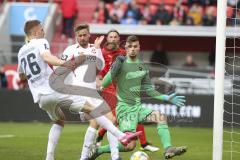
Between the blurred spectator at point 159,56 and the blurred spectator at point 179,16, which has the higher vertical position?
the blurred spectator at point 179,16

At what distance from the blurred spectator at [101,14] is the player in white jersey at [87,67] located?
14.8 meters

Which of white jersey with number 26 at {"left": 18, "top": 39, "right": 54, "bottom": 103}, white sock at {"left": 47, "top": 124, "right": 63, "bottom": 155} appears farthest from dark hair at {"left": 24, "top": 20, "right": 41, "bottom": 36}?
A: white sock at {"left": 47, "top": 124, "right": 63, "bottom": 155}

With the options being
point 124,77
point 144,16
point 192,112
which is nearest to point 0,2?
point 144,16

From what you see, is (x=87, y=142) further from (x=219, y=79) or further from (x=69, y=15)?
(x=69, y=15)

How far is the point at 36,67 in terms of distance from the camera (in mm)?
11250

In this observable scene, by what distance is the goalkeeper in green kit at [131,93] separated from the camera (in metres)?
11.5

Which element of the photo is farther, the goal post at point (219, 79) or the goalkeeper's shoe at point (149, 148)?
the goalkeeper's shoe at point (149, 148)

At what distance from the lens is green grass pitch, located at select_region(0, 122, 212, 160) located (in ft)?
43.0

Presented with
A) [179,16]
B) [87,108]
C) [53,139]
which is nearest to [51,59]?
[87,108]

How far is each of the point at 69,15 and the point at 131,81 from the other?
643 inches

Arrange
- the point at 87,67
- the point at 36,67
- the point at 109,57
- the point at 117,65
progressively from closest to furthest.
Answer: the point at 36,67 < the point at 117,65 < the point at 87,67 < the point at 109,57

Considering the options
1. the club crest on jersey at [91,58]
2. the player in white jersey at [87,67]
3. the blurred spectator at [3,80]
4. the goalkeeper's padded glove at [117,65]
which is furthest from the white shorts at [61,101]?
the blurred spectator at [3,80]

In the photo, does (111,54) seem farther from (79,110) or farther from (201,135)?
(201,135)

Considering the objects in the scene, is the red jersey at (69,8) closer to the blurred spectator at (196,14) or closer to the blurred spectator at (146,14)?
the blurred spectator at (146,14)
